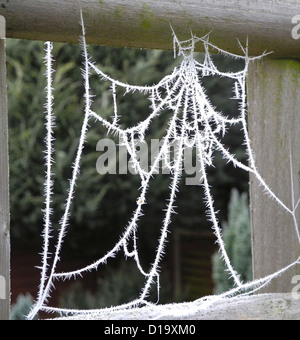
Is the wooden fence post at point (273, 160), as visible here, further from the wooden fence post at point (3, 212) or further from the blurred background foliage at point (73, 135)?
the blurred background foliage at point (73, 135)

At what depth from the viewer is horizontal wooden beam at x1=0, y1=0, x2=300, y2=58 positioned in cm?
100

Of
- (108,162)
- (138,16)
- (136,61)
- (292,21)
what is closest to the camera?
(138,16)

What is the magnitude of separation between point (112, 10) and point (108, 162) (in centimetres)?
202

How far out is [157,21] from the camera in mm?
1127

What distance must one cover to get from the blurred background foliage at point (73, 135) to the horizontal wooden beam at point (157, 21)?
196 centimetres

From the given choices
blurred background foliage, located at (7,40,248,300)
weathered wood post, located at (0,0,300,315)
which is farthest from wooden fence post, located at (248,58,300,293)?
blurred background foliage, located at (7,40,248,300)

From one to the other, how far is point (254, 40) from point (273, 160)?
294mm

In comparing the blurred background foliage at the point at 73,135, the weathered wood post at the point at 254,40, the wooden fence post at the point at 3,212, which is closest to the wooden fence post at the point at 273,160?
the weathered wood post at the point at 254,40

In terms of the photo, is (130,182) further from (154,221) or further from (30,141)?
(30,141)

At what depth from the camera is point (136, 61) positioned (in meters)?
3.57

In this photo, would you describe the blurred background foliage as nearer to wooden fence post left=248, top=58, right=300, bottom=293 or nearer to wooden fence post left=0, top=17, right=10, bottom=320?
wooden fence post left=248, top=58, right=300, bottom=293

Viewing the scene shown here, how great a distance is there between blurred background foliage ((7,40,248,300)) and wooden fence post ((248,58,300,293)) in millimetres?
1850

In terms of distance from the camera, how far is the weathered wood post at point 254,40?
1.02 m

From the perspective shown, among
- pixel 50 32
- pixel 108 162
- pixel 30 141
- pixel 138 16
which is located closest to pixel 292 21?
pixel 138 16
